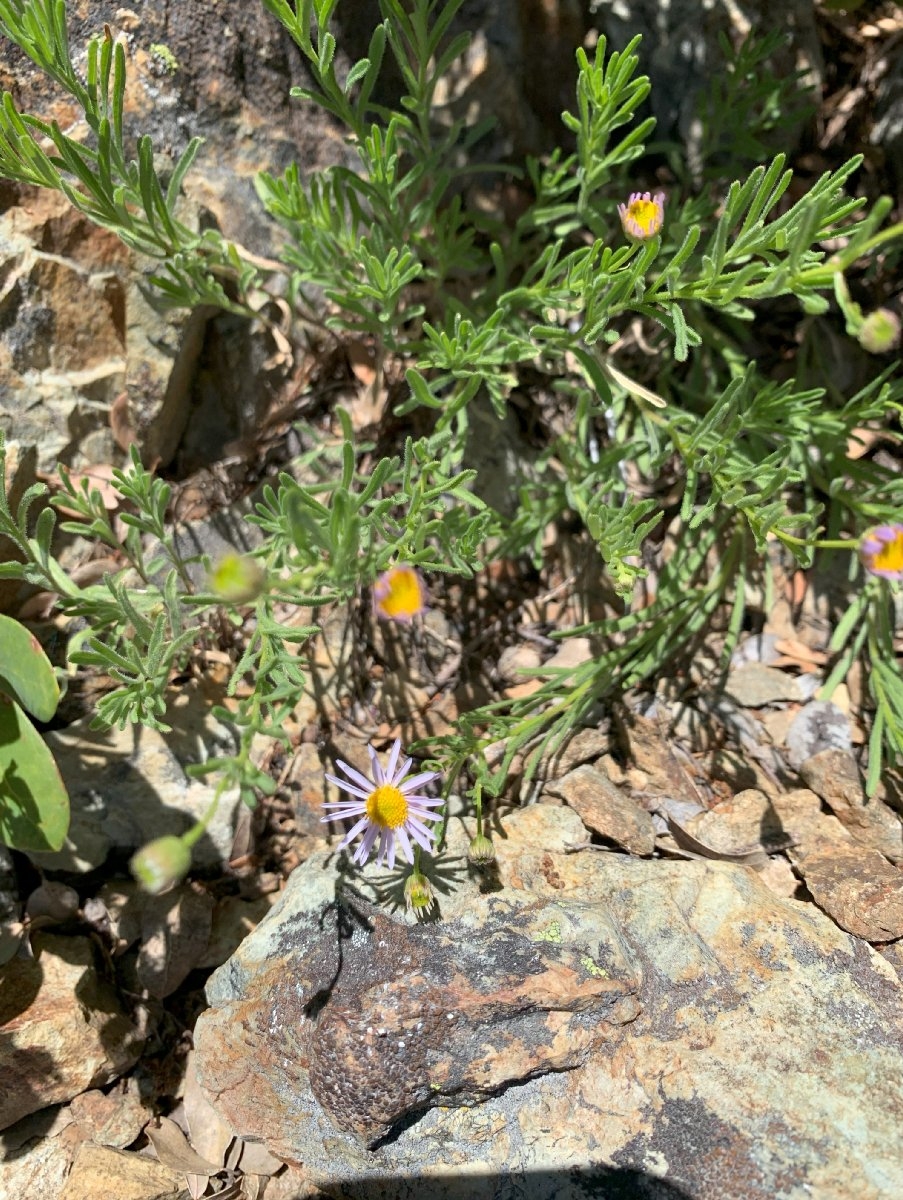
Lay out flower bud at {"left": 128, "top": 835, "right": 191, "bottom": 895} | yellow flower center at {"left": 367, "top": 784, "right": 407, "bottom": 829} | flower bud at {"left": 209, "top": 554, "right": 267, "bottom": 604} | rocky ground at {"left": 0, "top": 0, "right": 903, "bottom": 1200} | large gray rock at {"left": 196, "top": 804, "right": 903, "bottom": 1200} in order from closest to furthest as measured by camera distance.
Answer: flower bud at {"left": 209, "top": 554, "right": 267, "bottom": 604}
flower bud at {"left": 128, "top": 835, "right": 191, "bottom": 895}
large gray rock at {"left": 196, "top": 804, "right": 903, "bottom": 1200}
rocky ground at {"left": 0, "top": 0, "right": 903, "bottom": 1200}
yellow flower center at {"left": 367, "top": 784, "right": 407, "bottom": 829}

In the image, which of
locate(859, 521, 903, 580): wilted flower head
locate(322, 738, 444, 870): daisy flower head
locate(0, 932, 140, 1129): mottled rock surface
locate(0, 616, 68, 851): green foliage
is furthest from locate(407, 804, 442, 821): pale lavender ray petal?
locate(859, 521, 903, 580): wilted flower head

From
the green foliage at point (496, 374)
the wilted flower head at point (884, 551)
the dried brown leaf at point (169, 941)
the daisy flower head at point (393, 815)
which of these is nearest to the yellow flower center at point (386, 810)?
the daisy flower head at point (393, 815)

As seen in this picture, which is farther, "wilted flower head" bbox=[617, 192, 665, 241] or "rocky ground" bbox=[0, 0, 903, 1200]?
"wilted flower head" bbox=[617, 192, 665, 241]

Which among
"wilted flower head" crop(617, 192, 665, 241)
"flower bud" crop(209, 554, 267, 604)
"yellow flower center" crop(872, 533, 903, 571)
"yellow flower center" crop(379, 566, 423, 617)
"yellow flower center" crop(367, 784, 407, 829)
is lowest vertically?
"yellow flower center" crop(367, 784, 407, 829)

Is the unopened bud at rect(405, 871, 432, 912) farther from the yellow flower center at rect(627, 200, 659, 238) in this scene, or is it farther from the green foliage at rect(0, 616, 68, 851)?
the yellow flower center at rect(627, 200, 659, 238)

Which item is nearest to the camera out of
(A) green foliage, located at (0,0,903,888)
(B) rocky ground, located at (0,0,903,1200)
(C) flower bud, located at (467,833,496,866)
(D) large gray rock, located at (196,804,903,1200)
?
(D) large gray rock, located at (196,804,903,1200)

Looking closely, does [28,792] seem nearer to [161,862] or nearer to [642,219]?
[161,862]

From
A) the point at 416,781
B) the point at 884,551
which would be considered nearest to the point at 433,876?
the point at 416,781

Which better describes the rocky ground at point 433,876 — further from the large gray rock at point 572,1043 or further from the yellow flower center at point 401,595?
the yellow flower center at point 401,595
